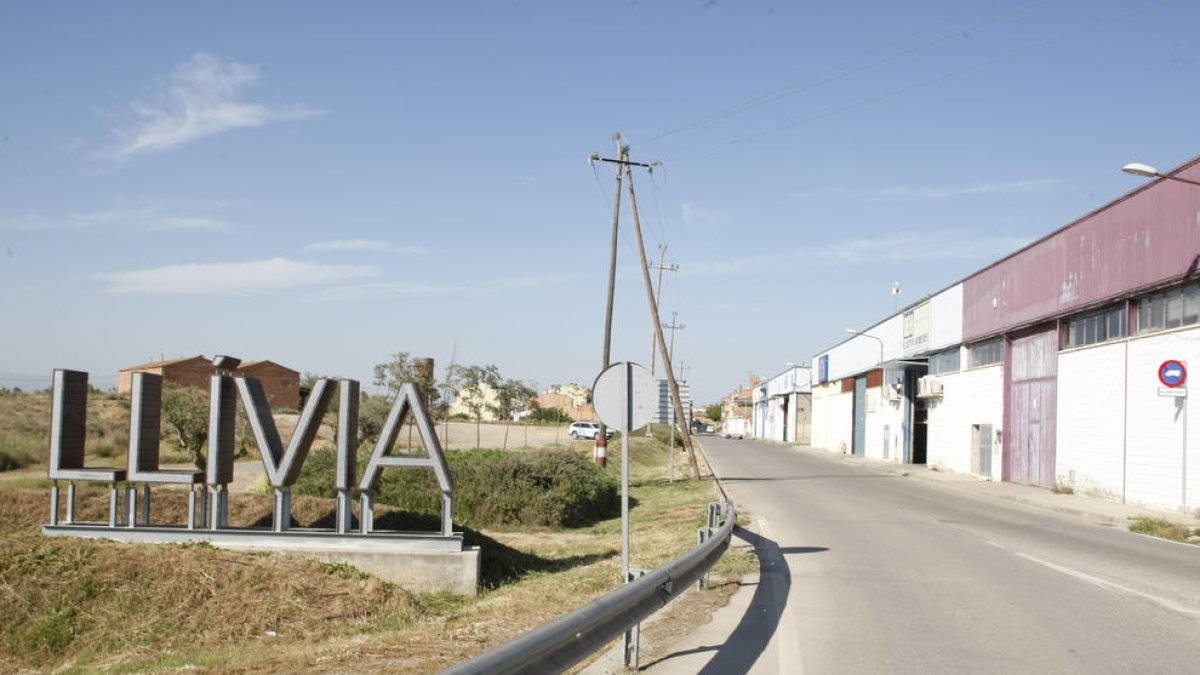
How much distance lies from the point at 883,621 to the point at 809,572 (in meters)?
3.11

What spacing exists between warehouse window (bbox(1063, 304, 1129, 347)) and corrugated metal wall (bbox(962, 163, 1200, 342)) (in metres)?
0.46

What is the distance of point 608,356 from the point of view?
34.2 metres

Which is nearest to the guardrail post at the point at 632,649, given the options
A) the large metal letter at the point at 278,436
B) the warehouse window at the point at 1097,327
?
the large metal letter at the point at 278,436

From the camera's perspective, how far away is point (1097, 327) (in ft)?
90.3

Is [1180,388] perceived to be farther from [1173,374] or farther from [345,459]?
[345,459]

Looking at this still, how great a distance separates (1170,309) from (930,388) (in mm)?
19785

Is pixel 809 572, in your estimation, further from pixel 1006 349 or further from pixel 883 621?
pixel 1006 349

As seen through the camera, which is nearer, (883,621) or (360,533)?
(883,621)

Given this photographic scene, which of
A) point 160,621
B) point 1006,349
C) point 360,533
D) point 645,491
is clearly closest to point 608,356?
point 645,491

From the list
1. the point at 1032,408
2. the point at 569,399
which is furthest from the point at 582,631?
the point at 569,399

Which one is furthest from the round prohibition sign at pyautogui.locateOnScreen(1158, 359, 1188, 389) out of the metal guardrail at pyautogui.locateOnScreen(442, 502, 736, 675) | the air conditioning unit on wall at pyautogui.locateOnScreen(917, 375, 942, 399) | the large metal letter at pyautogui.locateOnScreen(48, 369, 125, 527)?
the air conditioning unit on wall at pyautogui.locateOnScreen(917, 375, 942, 399)

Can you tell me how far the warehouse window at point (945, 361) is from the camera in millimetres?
40844

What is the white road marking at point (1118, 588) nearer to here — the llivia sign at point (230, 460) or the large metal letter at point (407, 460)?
the llivia sign at point (230, 460)

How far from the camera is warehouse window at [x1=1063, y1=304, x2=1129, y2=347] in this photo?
25891 millimetres
